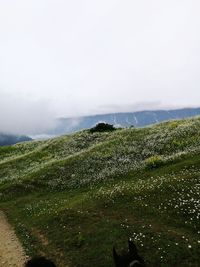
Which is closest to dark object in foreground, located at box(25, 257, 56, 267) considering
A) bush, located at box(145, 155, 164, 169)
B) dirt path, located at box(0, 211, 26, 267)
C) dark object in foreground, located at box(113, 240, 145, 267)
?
dark object in foreground, located at box(113, 240, 145, 267)

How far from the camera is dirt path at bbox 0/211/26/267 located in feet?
83.2

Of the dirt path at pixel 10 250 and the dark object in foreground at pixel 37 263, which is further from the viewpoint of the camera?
the dirt path at pixel 10 250

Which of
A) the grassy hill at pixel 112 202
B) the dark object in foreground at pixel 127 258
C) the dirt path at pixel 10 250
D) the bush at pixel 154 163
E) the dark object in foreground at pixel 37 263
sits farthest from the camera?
the bush at pixel 154 163

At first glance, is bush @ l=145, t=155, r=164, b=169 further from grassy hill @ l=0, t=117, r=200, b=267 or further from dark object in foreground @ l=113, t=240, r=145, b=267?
dark object in foreground @ l=113, t=240, r=145, b=267

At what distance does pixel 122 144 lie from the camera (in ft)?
202

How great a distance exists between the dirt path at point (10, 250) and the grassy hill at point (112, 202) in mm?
641

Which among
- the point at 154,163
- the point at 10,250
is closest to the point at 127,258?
the point at 10,250

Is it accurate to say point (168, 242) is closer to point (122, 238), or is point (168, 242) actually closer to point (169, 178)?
point (122, 238)

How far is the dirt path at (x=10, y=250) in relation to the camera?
2536 centimetres

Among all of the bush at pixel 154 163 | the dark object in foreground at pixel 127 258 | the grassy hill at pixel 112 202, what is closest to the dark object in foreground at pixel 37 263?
the dark object in foreground at pixel 127 258

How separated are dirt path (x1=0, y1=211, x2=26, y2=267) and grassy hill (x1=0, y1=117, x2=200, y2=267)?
64cm

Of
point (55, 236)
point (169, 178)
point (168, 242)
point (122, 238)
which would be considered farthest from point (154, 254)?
point (169, 178)

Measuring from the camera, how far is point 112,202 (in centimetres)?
3338

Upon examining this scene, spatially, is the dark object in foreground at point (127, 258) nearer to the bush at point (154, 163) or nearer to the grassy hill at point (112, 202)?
the grassy hill at point (112, 202)
